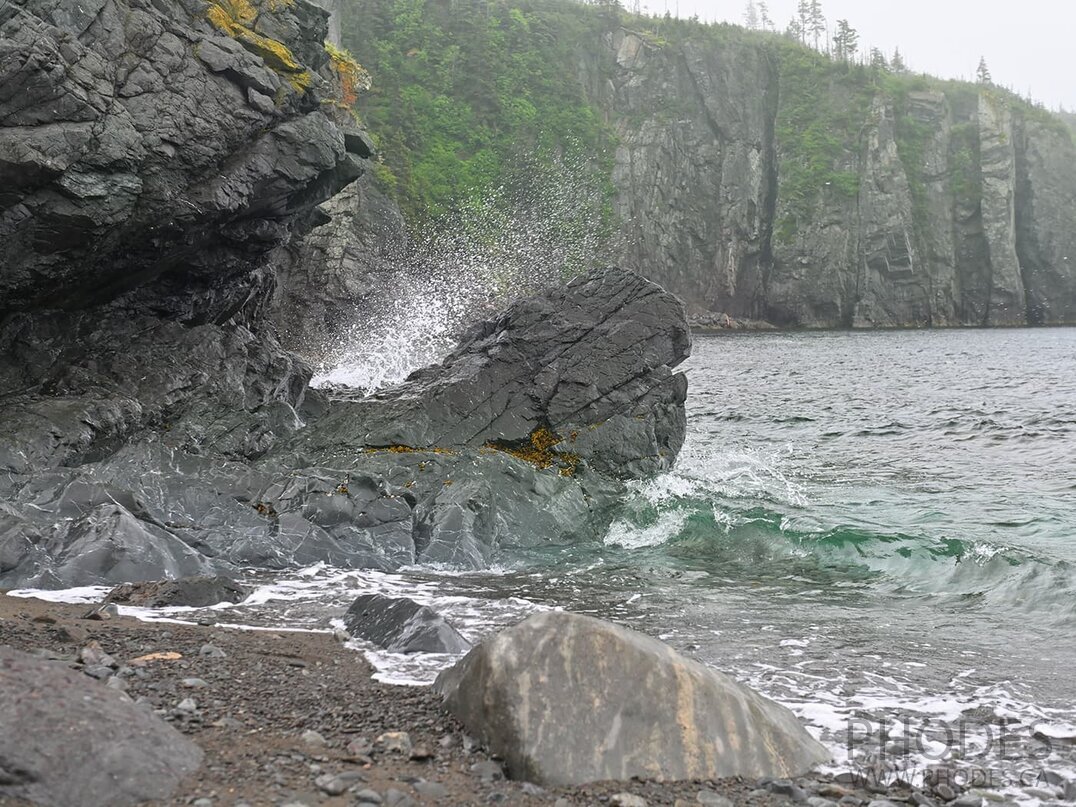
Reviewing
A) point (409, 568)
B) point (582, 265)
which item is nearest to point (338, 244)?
point (582, 265)

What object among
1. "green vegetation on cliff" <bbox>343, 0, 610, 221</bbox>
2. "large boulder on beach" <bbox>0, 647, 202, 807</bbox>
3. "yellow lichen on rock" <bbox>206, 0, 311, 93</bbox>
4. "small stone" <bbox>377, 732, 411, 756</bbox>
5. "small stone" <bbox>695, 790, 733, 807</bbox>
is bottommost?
"small stone" <bbox>695, 790, 733, 807</bbox>

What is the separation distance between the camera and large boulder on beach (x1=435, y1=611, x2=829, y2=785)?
15.1 feet

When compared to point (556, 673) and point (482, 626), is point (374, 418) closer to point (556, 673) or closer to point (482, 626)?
point (482, 626)

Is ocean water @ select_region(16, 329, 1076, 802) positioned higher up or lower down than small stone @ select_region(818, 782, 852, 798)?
lower down

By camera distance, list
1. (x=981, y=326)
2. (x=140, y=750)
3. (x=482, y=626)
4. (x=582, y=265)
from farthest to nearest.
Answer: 1. (x=981, y=326)
2. (x=582, y=265)
3. (x=482, y=626)
4. (x=140, y=750)

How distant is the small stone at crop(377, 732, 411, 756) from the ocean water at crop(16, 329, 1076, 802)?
4.46 ft

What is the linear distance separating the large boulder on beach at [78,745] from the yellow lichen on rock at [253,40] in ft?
35.8

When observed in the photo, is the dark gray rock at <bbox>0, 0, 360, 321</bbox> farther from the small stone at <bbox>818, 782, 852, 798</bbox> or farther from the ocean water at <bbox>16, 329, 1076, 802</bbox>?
the small stone at <bbox>818, 782, 852, 798</bbox>

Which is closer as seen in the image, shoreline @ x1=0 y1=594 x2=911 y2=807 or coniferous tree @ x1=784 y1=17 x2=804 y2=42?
shoreline @ x1=0 y1=594 x2=911 y2=807

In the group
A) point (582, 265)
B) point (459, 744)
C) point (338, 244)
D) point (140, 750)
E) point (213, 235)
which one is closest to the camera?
point (140, 750)

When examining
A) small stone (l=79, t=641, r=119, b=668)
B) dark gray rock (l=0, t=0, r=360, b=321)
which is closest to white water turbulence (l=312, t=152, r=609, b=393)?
dark gray rock (l=0, t=0, r=360, b=321)

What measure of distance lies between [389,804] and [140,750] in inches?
44.9

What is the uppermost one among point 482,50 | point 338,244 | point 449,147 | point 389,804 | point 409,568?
point 482,50

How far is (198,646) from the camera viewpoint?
6.30 metres
